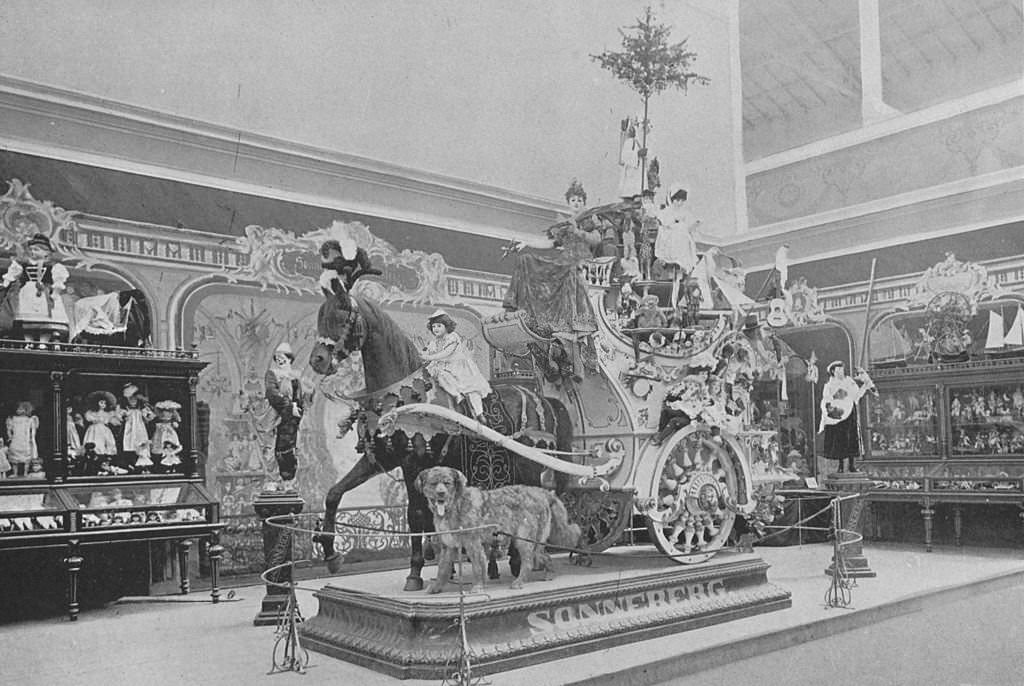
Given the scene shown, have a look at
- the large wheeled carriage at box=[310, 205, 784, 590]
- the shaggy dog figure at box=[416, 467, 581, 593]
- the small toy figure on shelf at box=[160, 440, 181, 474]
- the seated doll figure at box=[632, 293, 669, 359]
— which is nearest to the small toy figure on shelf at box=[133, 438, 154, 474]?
the small toy figure on shelf at box=[160, 440, 181, 474]

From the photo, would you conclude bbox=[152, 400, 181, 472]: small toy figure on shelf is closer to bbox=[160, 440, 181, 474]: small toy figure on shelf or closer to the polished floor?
bbox=[160, 440, 181, 474]: small toy figure on shelf

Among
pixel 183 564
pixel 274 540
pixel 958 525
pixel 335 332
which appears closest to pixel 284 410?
pixel 335 332

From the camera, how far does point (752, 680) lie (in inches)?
200

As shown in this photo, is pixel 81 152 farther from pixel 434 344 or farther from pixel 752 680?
pixel 752 680

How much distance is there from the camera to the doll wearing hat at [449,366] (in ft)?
18.4

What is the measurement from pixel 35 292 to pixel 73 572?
7.10 feet

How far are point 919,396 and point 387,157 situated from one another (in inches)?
265

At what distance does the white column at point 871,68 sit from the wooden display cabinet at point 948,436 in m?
2.99

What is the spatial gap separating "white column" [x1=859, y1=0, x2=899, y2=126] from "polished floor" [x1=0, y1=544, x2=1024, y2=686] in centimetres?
540

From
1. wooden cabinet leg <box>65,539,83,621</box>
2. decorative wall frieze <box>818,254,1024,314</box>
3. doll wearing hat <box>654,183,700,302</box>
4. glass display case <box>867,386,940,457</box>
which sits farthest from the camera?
glass display case <box>867,386,940,457</box>

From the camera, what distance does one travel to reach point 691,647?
17.8 feet

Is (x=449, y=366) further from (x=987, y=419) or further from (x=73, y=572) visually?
(x=987, y=419)

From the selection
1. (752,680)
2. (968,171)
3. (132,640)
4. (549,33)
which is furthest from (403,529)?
(968,171)

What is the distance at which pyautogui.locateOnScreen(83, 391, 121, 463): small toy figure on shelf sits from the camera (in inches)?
292
